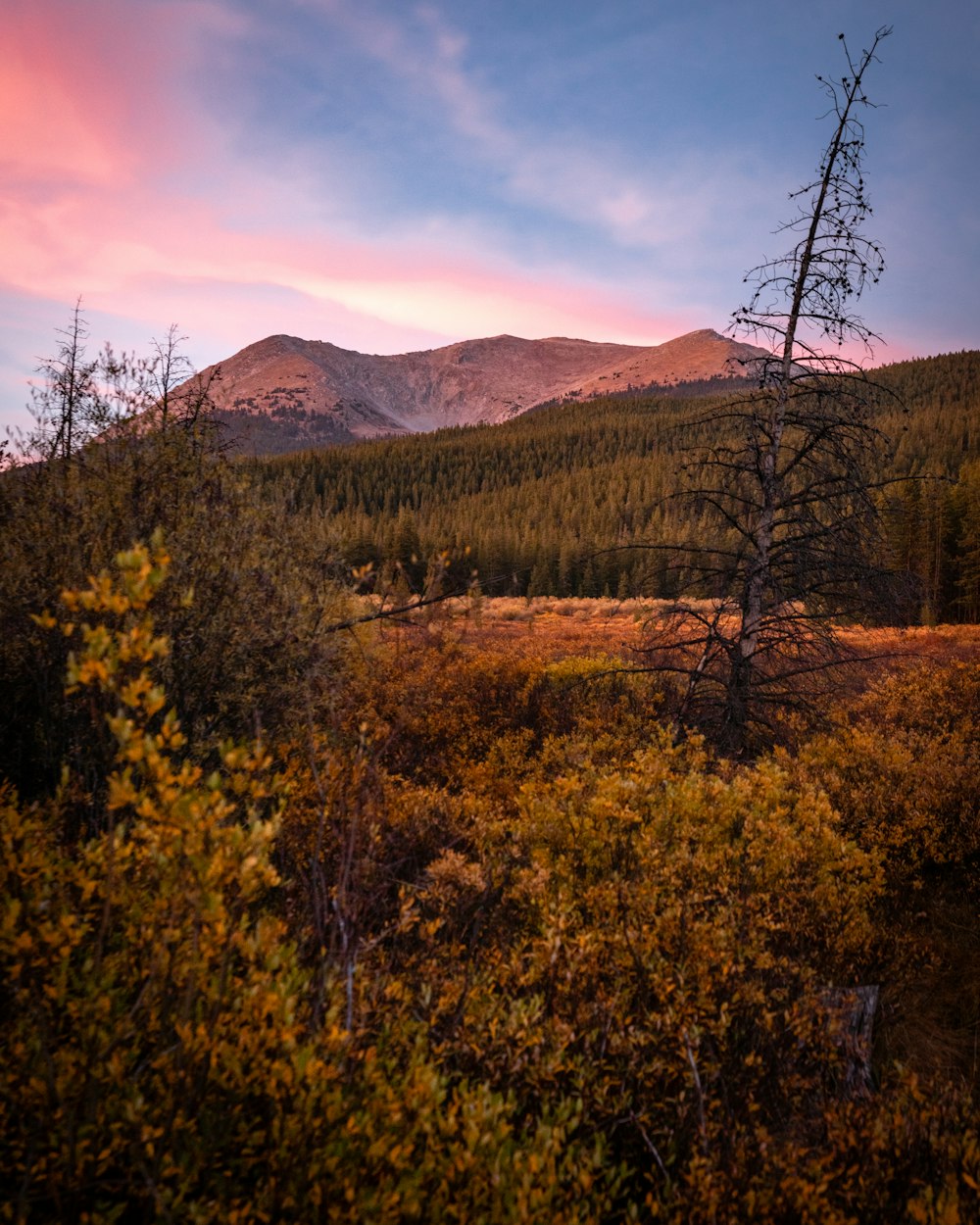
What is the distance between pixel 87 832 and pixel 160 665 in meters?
1.78

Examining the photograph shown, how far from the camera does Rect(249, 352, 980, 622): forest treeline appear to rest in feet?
32.8

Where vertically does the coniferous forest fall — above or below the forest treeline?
below

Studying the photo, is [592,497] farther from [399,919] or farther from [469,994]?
[469,994]

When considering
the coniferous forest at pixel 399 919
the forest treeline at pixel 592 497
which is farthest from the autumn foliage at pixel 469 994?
the forest treeline at pixel 592 497

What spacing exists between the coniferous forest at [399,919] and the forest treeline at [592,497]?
922 millimetres

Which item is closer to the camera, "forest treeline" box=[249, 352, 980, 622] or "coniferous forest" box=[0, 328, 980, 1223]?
"coniferous forest" box=[0, 328, 980, 1223]

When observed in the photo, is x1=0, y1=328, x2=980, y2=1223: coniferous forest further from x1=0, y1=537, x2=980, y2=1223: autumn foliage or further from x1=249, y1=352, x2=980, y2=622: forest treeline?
x1=249, y1=352, x2=980, y2=622: forest treeline

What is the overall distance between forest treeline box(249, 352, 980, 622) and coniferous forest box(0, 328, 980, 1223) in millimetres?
922

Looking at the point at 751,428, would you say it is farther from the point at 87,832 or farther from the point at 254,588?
the point at 87,832

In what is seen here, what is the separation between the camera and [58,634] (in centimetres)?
627

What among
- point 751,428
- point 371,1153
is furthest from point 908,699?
point 371,1153

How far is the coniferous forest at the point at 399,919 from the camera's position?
2.60m

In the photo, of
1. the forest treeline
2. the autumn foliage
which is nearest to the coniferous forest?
the autumn foliage

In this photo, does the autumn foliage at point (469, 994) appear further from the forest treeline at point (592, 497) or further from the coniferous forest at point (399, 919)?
the forest treeline at point (592, 497)
